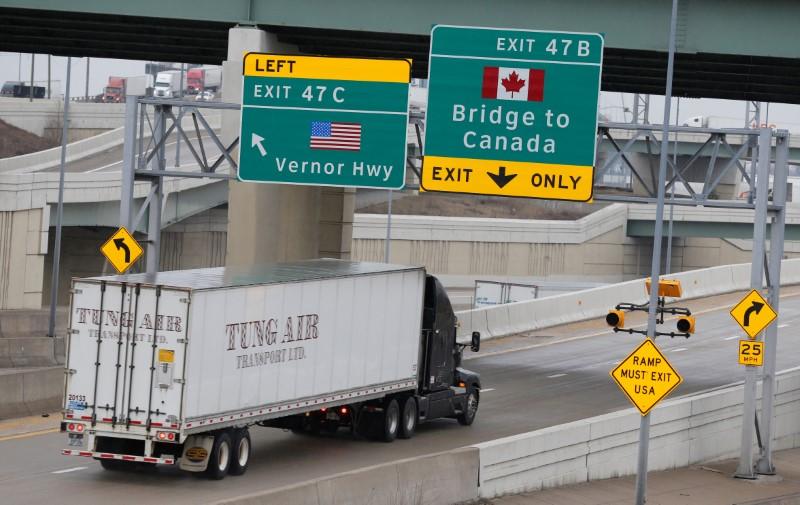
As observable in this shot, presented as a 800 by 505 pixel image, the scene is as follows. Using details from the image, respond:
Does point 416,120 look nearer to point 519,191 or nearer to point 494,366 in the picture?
point 519,191

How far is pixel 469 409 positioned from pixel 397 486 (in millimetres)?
9517

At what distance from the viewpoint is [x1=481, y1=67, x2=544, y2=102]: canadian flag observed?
1040 inches

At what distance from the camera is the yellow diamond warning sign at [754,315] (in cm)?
2752

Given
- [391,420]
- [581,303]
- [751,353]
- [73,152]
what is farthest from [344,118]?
[73,152]

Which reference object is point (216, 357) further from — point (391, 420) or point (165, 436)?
point (391, 420)

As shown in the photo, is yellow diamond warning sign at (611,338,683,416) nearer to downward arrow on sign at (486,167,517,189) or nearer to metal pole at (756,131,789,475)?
downward arrow on sign at (486,167,517,189)

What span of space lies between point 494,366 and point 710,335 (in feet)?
41.0

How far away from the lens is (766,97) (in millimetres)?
37469

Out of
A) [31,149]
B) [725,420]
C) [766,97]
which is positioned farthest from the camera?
[31,149]

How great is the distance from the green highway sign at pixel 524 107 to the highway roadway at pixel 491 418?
16.8 ft

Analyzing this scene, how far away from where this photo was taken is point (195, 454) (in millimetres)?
20531

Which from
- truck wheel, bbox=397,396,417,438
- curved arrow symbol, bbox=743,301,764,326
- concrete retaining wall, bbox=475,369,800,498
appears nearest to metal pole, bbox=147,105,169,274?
truck wheel, bbox=397,396,417,438

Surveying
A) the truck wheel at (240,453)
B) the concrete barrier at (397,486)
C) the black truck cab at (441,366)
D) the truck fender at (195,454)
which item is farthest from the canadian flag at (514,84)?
the truck fender at (195,454)

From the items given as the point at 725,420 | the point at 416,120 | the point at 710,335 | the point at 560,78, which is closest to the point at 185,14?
the point at 416,120
